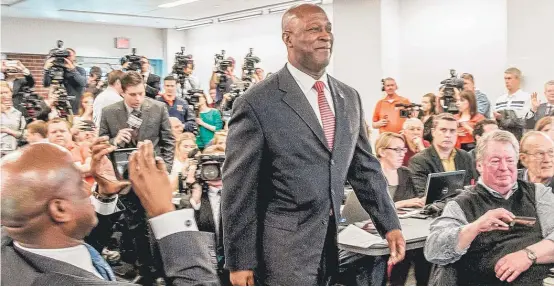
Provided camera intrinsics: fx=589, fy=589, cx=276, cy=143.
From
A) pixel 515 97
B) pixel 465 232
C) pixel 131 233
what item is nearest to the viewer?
pixel 465 232

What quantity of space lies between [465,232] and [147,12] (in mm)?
3798

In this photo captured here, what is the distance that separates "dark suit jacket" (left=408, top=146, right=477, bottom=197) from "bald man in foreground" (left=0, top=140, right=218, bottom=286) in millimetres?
2113

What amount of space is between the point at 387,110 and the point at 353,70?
53.9 inches

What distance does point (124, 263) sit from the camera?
2369 mm

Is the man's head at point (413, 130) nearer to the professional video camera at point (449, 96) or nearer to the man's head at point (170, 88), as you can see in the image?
the professional video camera at point (449, 96)

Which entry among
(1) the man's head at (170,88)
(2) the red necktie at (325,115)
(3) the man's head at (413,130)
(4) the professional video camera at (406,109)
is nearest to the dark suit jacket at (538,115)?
(3) the man's head at (413,130)

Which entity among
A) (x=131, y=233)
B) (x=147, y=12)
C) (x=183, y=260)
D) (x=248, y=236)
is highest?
(x=147, y=12)

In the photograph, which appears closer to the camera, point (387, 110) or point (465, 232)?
point (465, 232)

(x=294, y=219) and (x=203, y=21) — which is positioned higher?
(x=203, y=21)

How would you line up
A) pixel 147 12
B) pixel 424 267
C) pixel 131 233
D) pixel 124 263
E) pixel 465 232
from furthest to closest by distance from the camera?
pixel 147 12 → pixel 424 267 → pixel 124 263 → pixel 131 233 → pixel 465 232

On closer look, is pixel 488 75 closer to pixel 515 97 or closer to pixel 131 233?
pixel 515 97

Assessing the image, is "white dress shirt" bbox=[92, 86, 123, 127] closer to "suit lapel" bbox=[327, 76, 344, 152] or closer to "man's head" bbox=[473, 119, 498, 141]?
"man's head" bbox=[473, 119, 498, 141]

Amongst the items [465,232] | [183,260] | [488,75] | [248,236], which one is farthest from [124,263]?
[488,75]

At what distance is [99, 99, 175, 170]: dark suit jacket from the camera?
10.5 feet
